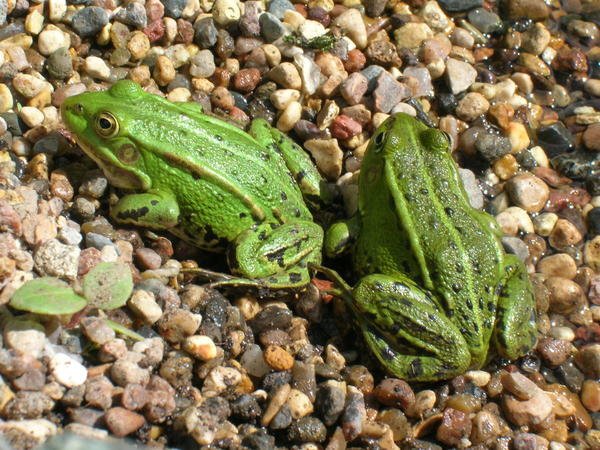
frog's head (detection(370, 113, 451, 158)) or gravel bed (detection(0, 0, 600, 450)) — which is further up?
frog's head (detection(370, 113, 451, 158))

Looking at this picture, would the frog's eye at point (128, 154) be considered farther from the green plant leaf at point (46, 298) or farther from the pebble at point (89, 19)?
the pebble at point (89, 19)

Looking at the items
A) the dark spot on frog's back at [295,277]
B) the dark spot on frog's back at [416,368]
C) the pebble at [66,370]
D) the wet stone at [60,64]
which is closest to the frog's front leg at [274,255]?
the dark spot on frog's back at [295,277]

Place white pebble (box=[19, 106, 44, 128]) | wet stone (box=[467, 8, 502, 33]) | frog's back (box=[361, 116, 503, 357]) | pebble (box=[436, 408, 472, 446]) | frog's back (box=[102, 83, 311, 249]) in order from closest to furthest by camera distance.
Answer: pebble (box=[436, 408, 472, 446])
frog's back (box=[361, 116, 503, 357])
frog's back (box=[102, 83, 311, 249])
white pebble (box=[19, 106, 44, 128])
wet stone (box=[467, 8, 502, 33])

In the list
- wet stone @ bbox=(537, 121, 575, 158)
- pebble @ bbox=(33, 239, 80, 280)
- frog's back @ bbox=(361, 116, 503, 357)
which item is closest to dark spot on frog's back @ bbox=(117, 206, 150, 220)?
pebble @ bbox=(33, 239, 80, 280)

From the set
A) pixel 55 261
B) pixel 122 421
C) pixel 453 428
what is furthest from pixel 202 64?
pixel 453 428

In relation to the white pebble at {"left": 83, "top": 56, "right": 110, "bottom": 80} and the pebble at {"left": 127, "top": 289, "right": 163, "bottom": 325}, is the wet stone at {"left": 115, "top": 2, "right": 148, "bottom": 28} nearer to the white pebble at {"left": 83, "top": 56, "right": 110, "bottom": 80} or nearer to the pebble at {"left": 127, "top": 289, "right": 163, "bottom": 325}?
the white pebble at {"left": 83, "top": 56, "right": 110, "bottom": 80}

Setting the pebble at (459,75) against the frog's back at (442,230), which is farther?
the pebble at (459,75)
